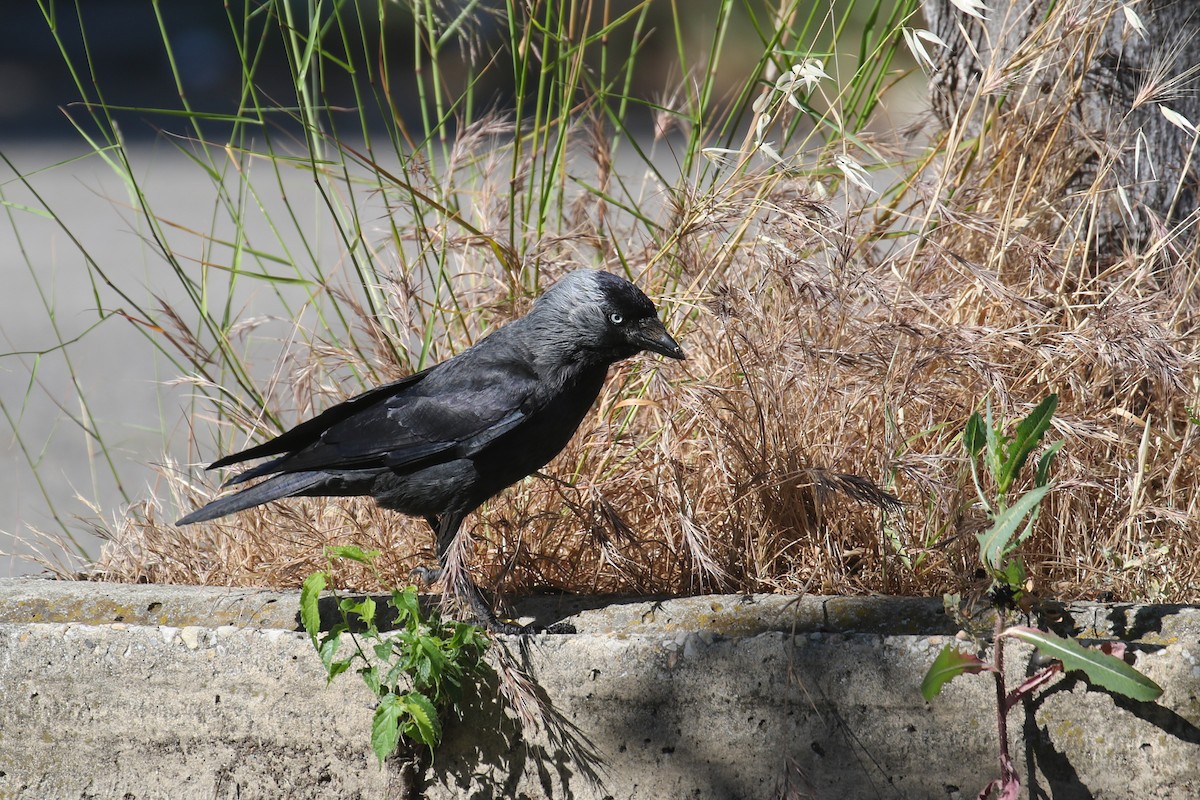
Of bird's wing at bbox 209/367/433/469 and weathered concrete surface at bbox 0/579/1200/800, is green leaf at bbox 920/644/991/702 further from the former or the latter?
bird's wing at bbox 209/367/433/469

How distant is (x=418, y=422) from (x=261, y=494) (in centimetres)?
39

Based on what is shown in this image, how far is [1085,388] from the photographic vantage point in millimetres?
2391

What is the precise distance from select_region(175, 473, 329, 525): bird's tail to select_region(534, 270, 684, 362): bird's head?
2.21 feet

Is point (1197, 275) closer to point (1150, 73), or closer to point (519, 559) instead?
point (1150, 73)

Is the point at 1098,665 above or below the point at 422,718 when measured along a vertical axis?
above

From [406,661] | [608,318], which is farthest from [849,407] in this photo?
[406,661]

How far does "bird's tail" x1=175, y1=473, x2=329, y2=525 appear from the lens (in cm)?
242

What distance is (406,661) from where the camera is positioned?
2.04 metres

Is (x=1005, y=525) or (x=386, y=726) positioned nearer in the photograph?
(x=1005, y=525)

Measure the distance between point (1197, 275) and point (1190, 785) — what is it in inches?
46.2

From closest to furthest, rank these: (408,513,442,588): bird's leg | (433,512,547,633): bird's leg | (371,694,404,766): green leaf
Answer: (371,694,404,766): green leaf → (433,512,547,633): bird's leg → (408,513,442,588): bird's leg

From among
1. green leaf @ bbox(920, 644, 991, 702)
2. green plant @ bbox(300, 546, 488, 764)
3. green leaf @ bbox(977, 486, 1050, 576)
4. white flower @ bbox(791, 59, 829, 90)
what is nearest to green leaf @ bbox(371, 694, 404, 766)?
green plant @ bbox(300, 546, 488, 764)

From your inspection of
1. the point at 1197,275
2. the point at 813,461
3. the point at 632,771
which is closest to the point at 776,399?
the point at 813,461

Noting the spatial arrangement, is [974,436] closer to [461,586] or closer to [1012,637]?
[1012,637]
